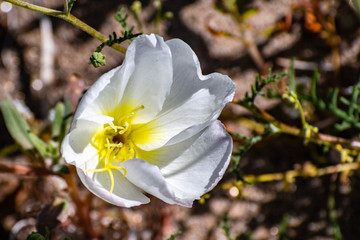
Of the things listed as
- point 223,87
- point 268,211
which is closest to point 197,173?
point 223,87

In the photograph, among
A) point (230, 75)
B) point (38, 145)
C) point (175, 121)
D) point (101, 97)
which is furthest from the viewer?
point (230, 75)

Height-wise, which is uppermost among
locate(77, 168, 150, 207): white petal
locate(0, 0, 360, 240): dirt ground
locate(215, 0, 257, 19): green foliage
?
locate(215, 0, 257, 19): green foliage

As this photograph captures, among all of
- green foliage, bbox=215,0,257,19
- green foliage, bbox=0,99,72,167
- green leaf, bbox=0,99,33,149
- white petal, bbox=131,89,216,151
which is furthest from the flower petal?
green foliage, bbox=215,0,257,19

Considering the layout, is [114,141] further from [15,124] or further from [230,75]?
[230,75]

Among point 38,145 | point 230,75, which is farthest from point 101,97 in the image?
point 230,75

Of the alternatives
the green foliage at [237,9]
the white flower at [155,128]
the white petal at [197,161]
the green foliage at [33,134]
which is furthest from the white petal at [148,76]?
the green foliage at [237,9]

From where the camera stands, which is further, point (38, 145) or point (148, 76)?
point (38, 145)

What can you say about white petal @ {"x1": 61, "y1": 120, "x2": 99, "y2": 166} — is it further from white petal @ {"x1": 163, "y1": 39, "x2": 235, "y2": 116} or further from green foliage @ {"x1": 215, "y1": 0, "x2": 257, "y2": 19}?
green foliage @ {"x1": 215, "y1": 0, "x2": 257, "y2": 19}
